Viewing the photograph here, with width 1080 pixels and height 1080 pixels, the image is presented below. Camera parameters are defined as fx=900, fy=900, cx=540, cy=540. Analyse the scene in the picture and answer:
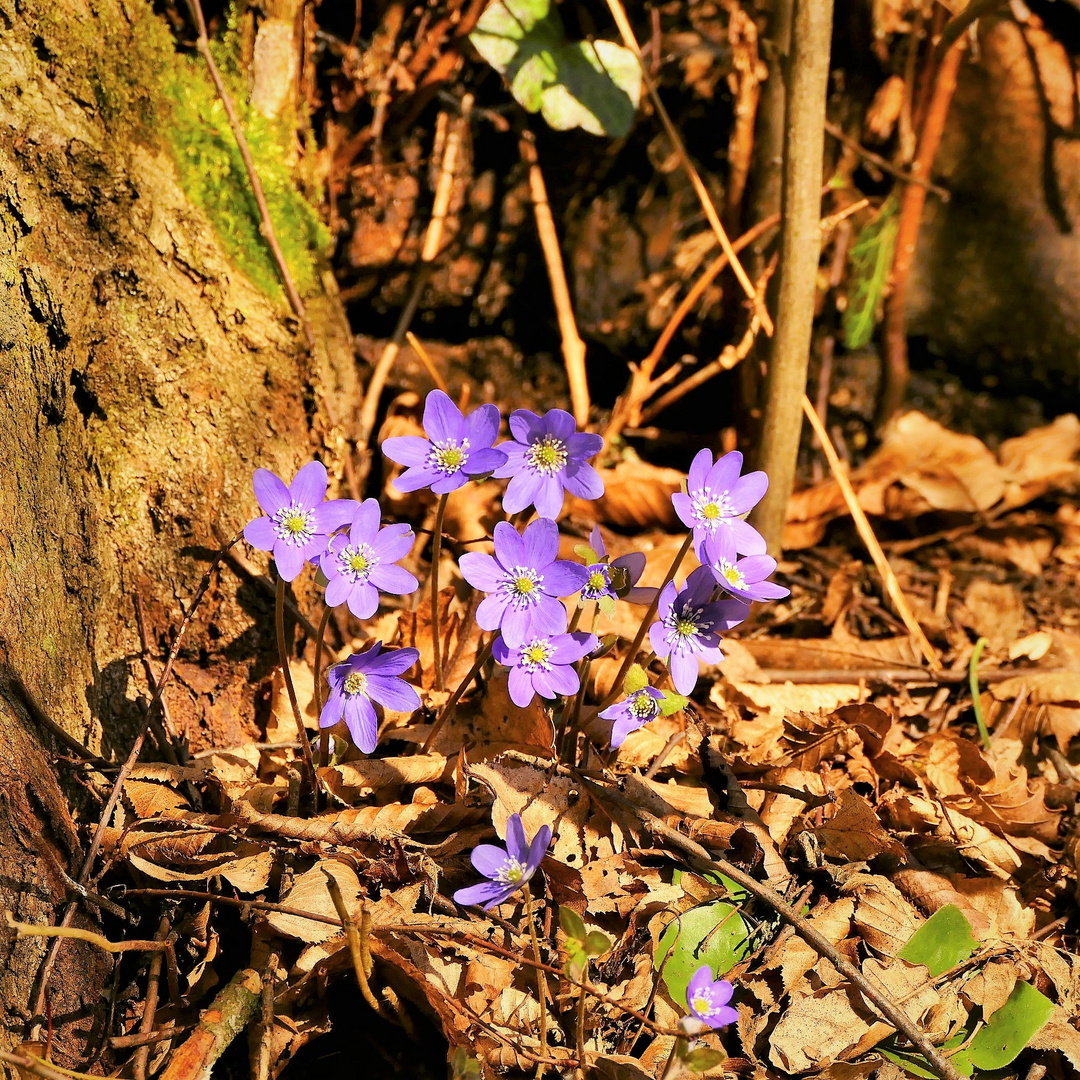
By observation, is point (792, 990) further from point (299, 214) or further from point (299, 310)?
point (299, 214)

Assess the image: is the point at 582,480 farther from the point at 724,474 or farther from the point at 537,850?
the point at 537,850

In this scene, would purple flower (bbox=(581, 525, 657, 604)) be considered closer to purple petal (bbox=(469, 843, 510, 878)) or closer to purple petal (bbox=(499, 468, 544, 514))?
purple petal (bbox=(499, 468, 544, 514))

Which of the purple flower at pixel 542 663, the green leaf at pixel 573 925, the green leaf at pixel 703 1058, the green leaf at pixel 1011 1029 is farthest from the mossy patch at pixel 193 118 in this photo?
the green leaf at pixel 1011 1029

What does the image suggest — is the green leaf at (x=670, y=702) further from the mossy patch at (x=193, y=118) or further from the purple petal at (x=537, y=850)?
the mossy patch at (x=193, y=118)

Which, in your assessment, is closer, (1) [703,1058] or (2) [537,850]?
(1) [703,1058]

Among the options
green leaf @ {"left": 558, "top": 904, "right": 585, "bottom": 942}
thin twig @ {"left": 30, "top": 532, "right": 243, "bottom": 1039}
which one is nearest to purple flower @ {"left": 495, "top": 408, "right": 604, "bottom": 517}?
thin twig @ {"left": 30, "top": 532, "right": 243, "bottom": 1039}

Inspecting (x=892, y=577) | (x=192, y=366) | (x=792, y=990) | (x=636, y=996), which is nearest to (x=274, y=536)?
(x=192, y=366)

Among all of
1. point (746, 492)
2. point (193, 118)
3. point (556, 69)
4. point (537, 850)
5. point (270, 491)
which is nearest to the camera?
point (537, 850)

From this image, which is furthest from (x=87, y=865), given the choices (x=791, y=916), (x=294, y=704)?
(x=791, y=916)
